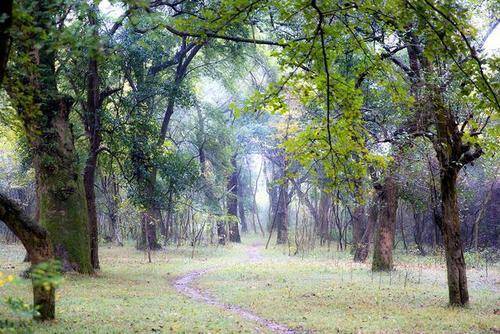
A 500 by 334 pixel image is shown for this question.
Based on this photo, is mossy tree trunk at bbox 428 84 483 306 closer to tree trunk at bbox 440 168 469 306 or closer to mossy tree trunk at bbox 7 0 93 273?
tree trunk at bbox 440 168 469 306

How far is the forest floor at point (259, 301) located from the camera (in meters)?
9.23

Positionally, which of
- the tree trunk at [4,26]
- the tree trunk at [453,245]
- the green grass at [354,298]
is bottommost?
the green grass at [354,298]

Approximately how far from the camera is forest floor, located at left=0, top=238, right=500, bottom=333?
9227mm

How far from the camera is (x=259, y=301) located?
12.4 m

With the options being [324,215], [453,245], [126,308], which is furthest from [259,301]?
[324,215]

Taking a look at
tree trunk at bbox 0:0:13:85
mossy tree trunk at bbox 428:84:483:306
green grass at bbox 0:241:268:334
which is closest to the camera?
tree trunk at bbox 0:0:13:85

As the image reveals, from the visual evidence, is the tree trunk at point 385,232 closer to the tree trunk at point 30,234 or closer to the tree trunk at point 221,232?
the tree trunk at point 30,234

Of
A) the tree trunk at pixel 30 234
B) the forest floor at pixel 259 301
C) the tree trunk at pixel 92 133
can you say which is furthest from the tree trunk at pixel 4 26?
the tree trunk at pixel 92 133

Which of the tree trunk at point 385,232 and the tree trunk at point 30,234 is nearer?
the tree trunk at point 30,234

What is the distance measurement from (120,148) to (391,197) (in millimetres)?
9730

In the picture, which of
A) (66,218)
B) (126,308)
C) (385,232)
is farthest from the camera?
(385,232)

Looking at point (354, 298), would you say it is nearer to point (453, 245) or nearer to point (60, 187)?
point (453, 245)

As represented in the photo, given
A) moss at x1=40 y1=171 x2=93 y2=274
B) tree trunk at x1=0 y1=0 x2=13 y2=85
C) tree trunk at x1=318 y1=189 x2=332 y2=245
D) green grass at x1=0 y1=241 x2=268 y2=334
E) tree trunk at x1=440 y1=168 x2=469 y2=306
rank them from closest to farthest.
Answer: tree trunk at x1=0 y1=0 x2=13 y2=85
green grass at x1=0 y1=241 x2=268 y2=334
tree trunk at x1=440 y1=168 x2=469 y2=306
moss at x1=40 y1=171 x2=93 y2=274
tree trunk at x1=318 y1=189 x2=332 y2=245

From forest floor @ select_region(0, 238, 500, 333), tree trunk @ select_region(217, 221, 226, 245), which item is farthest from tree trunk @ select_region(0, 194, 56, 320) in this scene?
tree trunk @ select_region(217, 221, 226, 245)
